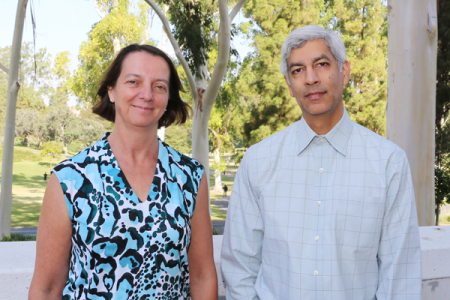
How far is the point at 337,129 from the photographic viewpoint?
5.43ft

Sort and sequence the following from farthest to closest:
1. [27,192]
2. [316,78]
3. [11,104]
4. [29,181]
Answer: [29,181] → [27,192] → [11,104] → [316,78]

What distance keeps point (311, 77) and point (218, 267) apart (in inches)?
36.8

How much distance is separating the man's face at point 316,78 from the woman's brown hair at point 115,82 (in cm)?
51

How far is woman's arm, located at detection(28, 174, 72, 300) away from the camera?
152 centimetres

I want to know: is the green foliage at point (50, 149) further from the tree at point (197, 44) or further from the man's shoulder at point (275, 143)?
the man's shoulder at point (275, 143)

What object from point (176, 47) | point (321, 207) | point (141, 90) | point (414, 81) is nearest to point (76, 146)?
point (176, 47)

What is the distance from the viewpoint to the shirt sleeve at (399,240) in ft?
4.97

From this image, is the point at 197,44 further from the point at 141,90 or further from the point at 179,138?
the point at 179,138

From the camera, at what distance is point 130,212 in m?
1.61

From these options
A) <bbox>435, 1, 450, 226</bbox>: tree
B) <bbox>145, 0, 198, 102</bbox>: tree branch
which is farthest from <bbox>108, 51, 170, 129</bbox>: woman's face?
<bbox>435, 1, 450, 226</bbox>: tree

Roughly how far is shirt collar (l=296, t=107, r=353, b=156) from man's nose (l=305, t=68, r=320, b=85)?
17 centimetres

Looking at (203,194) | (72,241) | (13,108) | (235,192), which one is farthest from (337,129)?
(13,108)

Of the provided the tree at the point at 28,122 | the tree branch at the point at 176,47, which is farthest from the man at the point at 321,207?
the tree at the point at 28,122

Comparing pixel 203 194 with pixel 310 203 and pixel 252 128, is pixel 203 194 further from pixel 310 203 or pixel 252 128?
pixel 252 128
